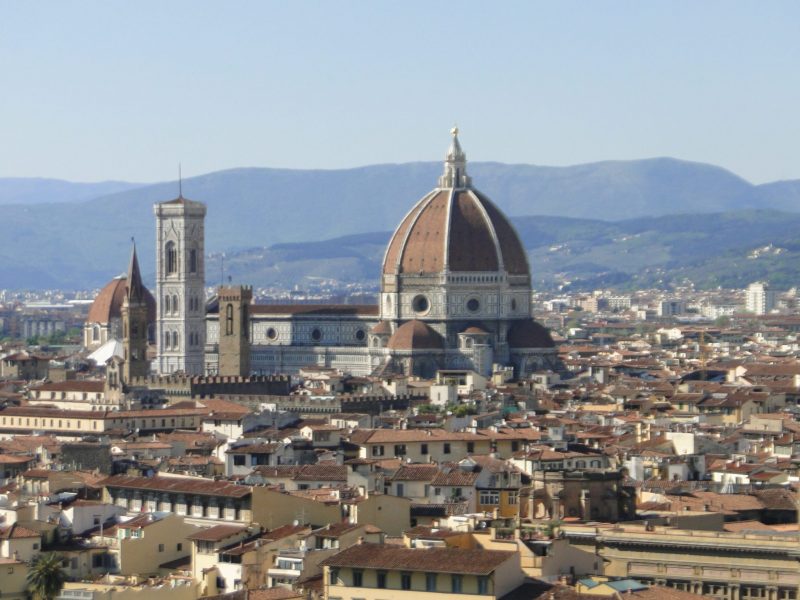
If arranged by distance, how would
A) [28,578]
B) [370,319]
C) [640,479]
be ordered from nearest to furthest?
[28,578] → [640,479] → [370,319]

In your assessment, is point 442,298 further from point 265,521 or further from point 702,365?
point 265,521

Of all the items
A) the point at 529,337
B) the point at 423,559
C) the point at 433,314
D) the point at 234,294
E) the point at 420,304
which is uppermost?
the point at 234,294

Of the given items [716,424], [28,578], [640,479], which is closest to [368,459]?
[640,479]

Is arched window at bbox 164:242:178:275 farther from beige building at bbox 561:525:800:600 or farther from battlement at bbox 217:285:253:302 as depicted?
beige building at bbox 561:525:800:600

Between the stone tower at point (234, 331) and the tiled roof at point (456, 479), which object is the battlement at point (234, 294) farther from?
the tiled roof at point (456, 479)

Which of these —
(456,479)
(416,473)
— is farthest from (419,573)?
(416,473)

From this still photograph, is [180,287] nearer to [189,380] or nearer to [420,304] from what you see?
[420,304]

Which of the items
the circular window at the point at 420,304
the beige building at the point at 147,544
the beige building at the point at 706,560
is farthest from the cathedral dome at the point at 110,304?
the beige building at the point at 706,560

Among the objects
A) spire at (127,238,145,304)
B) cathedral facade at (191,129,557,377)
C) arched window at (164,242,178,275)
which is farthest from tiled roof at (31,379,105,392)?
arched window at (164,242,178,275)
